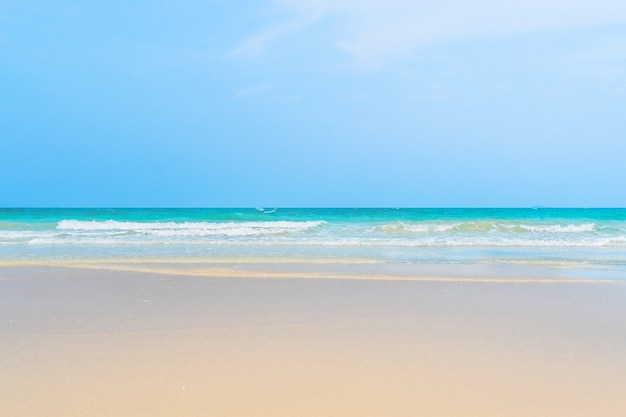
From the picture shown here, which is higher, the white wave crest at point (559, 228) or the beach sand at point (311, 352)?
the beach sand at point (311, 352)

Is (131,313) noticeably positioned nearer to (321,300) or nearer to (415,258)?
(321,300)

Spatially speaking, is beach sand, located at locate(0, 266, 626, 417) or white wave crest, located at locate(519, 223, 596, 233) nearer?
beach sand, located at locate(0, 266, 626, 417)

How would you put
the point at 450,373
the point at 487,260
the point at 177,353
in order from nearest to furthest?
the point at 450,373 → the point at 177,353 → the point at 487,260

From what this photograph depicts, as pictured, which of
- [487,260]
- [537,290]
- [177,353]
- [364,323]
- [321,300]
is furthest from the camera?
[487,260]

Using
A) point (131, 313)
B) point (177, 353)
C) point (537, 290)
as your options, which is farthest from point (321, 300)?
point (537, 290)

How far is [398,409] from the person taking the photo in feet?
10.9

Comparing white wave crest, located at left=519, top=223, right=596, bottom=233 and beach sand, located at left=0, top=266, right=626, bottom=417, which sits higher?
beach sand, located at left=0, top=266, right=626, bottom=417

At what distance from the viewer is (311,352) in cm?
451

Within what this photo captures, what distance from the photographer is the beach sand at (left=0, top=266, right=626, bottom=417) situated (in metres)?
3.41

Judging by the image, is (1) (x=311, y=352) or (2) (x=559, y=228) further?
(2) (x=559, y=228)

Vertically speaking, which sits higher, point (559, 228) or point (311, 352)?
point (311, 352)

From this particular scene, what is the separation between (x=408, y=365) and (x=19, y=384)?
2.75m

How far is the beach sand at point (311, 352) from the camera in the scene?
3412 millimetres

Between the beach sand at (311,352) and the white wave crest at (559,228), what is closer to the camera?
the beach sand at (311,352)
